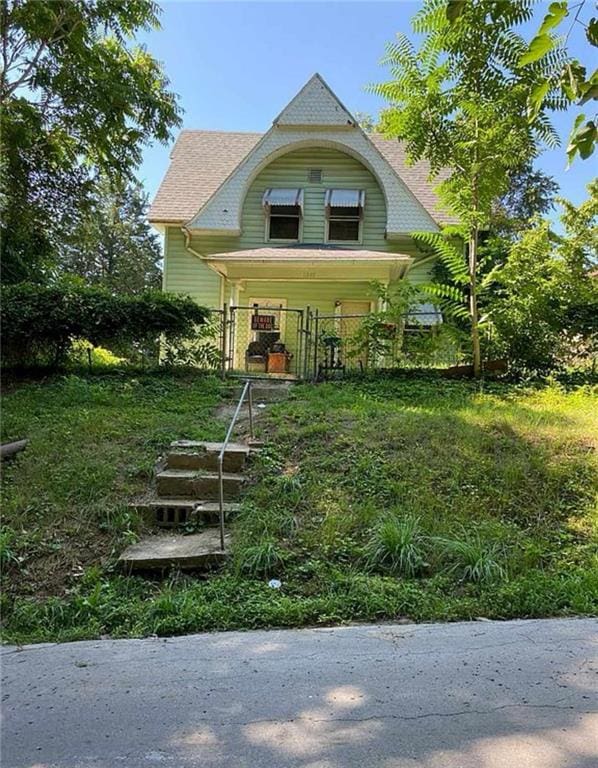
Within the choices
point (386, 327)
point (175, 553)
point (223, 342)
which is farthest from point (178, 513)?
point (386, 327)

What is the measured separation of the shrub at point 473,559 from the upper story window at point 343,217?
11.1 metres

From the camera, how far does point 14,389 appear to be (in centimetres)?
877

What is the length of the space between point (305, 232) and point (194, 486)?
411 inches

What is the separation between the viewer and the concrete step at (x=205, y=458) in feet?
18.4

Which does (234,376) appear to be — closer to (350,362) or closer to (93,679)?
(350,362)

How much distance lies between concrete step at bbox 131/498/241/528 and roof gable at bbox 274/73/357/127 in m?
12.0

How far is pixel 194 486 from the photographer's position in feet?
17.0

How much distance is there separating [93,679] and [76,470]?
2.96 metres

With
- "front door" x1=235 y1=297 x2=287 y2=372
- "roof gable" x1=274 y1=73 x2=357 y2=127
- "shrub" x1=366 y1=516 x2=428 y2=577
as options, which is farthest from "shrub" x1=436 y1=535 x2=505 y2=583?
"roof gable" x1=274 y1=73 x2=357 y2=127

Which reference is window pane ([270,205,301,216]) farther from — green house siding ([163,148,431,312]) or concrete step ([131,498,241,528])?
concrete step ([131,498,241,528])

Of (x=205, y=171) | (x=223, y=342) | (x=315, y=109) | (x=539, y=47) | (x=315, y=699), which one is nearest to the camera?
(x=539, y=47)

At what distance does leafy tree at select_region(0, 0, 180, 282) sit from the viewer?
29.0 ft

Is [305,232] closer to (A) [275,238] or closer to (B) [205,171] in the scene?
(A) [275,238]

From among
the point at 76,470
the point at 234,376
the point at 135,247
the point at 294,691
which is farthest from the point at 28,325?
the point at 135,247
